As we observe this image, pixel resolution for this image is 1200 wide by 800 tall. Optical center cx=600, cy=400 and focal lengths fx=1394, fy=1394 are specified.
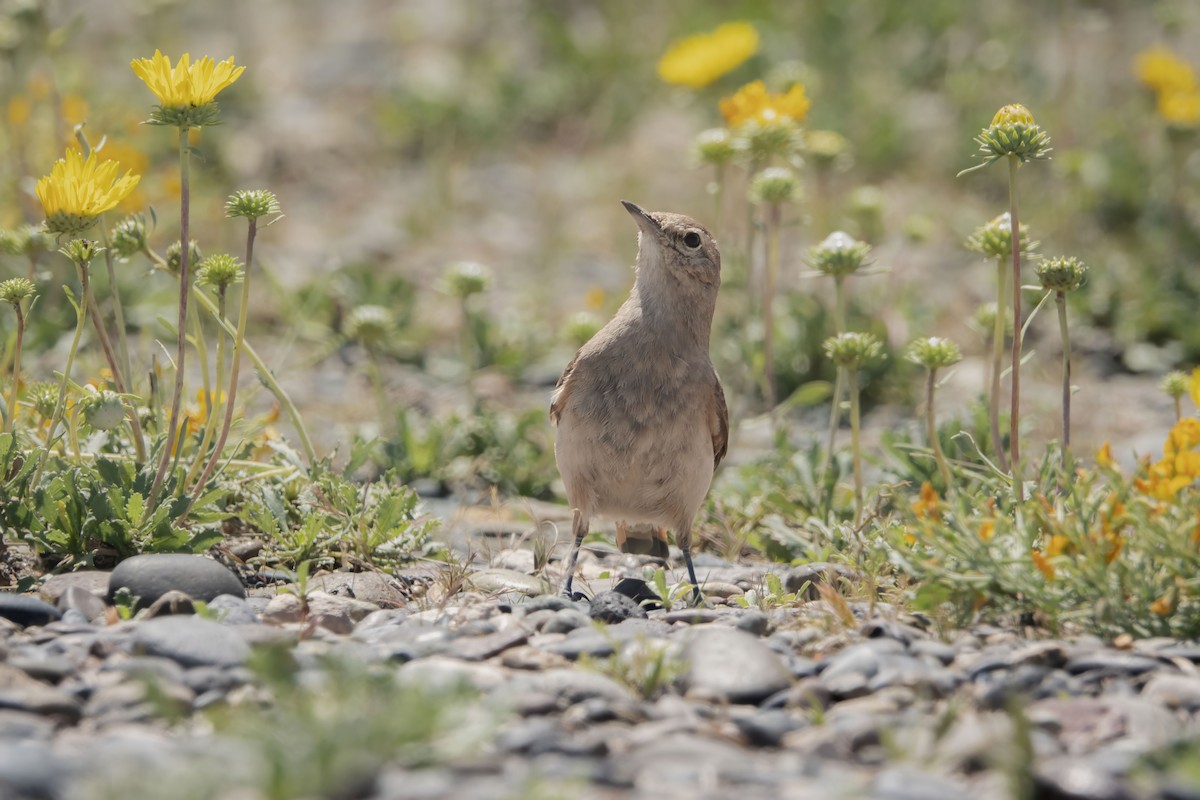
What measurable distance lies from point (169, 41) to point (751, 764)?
10.9 metres

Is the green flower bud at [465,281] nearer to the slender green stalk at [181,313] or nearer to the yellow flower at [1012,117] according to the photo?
the slender green stalk at [181,313]

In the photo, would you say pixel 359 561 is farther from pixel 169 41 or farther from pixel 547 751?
pixel 169 41

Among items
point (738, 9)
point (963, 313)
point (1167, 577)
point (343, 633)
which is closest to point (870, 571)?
point (1167, 577)

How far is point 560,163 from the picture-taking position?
11.9m

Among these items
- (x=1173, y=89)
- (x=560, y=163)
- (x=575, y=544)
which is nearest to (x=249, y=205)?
(x=575, y=544)

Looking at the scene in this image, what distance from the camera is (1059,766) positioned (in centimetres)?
292

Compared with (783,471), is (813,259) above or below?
above

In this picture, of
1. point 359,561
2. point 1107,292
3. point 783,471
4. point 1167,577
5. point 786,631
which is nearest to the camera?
point 1167,577

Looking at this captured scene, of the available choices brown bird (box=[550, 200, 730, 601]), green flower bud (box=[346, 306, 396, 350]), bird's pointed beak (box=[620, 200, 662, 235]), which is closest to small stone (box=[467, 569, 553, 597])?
brown bird (box=[550, 200, 730, 601])

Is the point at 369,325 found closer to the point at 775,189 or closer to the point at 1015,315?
the point at 775,189

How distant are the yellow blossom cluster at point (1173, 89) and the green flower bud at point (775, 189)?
3898 millimetres

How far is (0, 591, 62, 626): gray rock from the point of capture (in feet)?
13.5

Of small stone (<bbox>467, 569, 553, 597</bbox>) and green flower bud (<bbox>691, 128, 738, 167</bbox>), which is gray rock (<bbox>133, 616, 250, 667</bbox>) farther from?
green flower bud (<bbox>691, 128, 738, 167</bbox>)

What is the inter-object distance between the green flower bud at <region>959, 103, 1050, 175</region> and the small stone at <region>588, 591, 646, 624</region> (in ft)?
5.82
